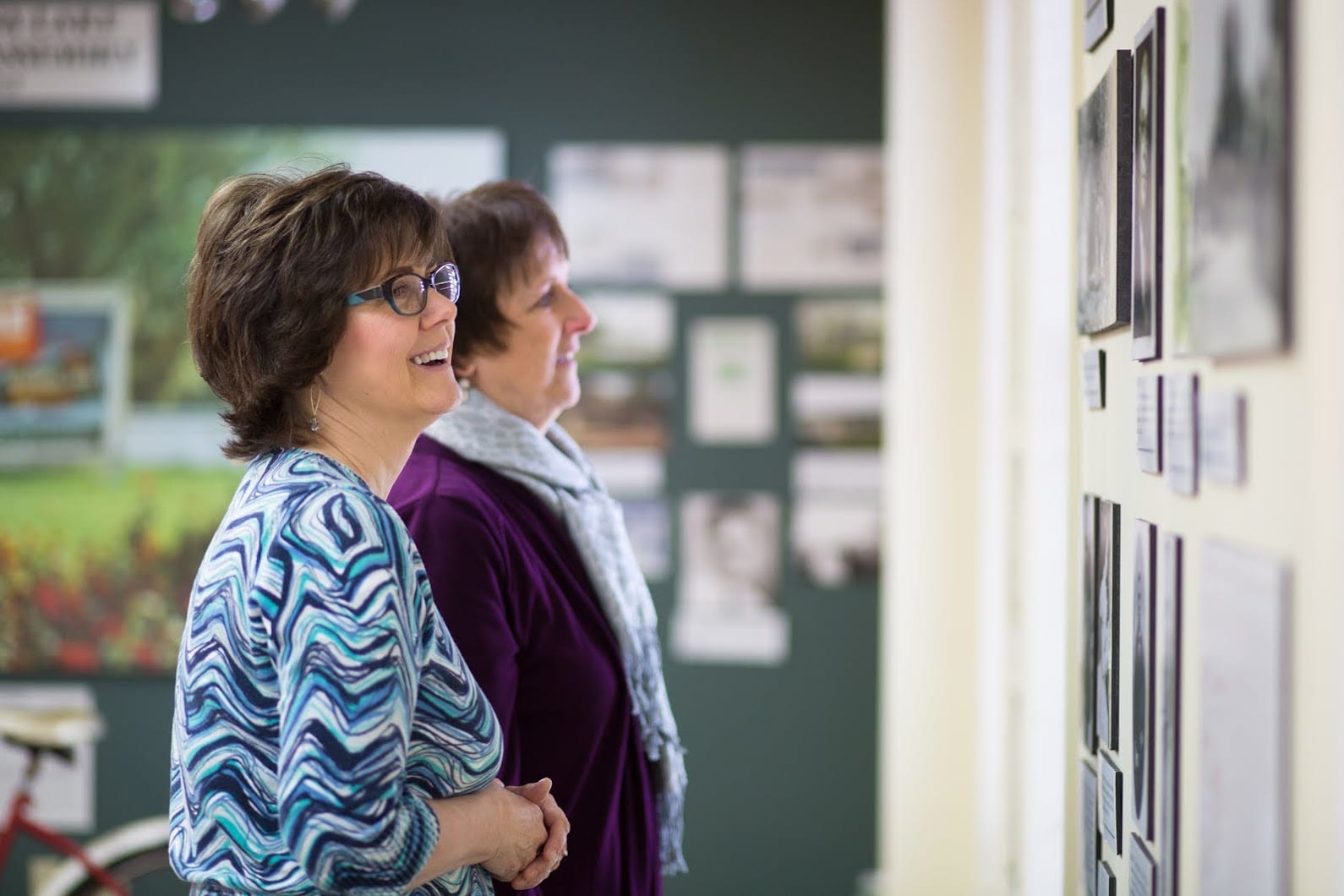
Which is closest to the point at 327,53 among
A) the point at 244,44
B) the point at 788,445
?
the point at 244,44

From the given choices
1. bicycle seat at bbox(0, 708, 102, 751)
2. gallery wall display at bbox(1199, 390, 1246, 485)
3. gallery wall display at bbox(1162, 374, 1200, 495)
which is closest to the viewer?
gallery wall display at bbox(1199, 390, 1246, 485)

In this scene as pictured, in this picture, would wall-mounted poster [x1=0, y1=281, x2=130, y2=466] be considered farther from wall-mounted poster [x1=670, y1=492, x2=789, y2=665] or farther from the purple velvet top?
the purple velvet top

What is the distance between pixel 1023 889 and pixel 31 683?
9.31ft

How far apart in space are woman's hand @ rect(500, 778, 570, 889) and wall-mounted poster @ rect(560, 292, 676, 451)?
231 cm

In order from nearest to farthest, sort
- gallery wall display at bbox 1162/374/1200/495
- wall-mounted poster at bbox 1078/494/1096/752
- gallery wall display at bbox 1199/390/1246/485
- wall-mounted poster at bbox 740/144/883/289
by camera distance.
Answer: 1. gallery wall display at bbox 1199/390/1246/485
2. gallery wall display at bbox 1162/374/1200/495
3. wall-mounted poster at bbox 1078/494/1096/752
4. wall-mounted poster at bbox 740/144/883/289

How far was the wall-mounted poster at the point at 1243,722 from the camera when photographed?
1014mm

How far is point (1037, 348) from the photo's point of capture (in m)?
2.23

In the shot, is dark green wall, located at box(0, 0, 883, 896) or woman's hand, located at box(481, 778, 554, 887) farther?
dark green wall, located at box(0, 0, 883, 896)

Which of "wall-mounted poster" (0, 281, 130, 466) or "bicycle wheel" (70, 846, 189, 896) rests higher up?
"wall-mounted poster" (0, 281, 130, 466)

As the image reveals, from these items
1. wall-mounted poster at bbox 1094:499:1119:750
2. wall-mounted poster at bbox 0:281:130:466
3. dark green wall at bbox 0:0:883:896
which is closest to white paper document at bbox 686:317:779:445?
dark green wall at bbox 0:0:883:896

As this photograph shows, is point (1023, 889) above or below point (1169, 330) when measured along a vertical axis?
below

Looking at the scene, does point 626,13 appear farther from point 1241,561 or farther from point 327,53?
point 1241,561

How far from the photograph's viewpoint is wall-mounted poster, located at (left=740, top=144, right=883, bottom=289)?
3742 mm

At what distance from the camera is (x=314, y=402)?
1337 mm
